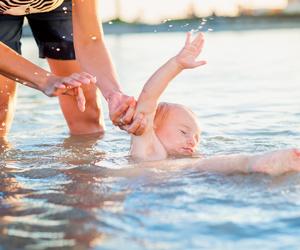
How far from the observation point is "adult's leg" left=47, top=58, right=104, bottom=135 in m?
4.41

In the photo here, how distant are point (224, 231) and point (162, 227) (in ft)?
0.65

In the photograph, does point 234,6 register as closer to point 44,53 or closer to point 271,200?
point 44,53

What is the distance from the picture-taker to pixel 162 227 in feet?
8.04

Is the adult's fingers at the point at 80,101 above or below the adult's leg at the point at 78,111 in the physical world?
above

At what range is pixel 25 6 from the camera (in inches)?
147

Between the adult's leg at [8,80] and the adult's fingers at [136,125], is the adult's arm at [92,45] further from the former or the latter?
the adult's leg at [8,80]

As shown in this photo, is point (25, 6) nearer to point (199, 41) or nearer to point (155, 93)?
point (155, 93)

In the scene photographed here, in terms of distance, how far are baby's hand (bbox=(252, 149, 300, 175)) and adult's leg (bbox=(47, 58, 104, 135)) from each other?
1634 mm

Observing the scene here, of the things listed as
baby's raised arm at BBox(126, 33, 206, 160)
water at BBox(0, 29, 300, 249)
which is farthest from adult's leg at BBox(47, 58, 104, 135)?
baby's raised arm at BBox(126, 33, 206, 160)

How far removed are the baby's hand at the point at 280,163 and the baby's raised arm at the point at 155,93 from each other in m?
0.47

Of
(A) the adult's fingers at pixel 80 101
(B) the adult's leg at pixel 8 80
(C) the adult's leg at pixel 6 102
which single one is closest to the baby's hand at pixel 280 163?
(A) the adult's fingers at pixel 80 101

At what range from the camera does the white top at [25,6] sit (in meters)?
3.66

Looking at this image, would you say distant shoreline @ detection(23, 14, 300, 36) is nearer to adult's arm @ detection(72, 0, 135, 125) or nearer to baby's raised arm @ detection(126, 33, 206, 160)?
adult's arm @ detection(72, 0, 135, 125)

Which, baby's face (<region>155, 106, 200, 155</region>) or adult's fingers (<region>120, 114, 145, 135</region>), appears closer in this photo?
adult's fingers (<region>120, 114, 145, 135</region>)
